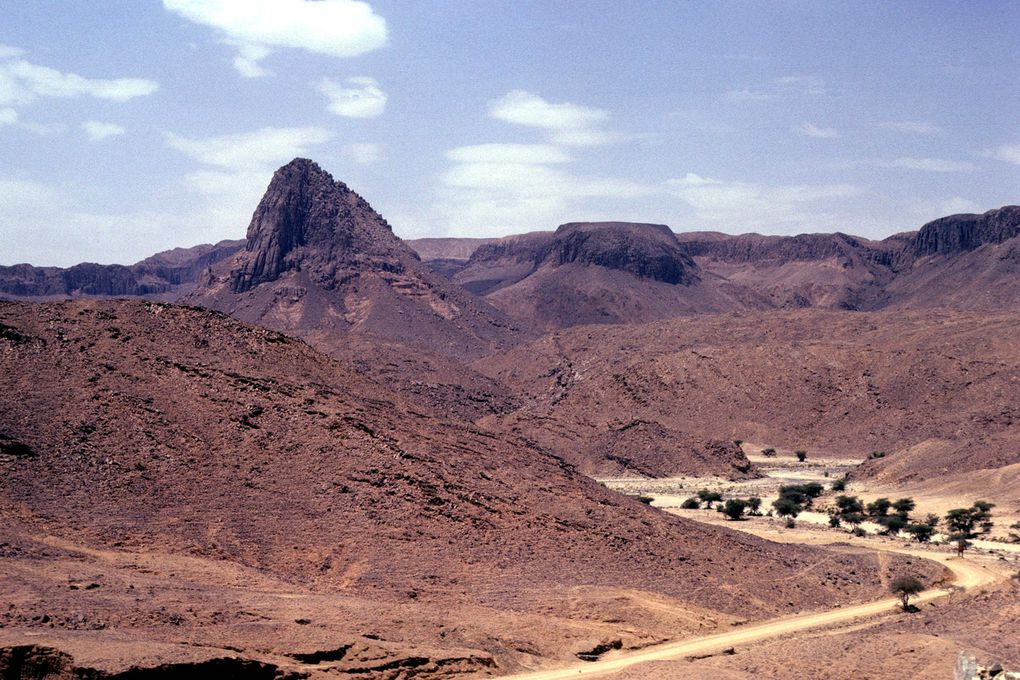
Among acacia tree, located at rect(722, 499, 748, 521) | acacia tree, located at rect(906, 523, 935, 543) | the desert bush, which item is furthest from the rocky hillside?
the desert bush

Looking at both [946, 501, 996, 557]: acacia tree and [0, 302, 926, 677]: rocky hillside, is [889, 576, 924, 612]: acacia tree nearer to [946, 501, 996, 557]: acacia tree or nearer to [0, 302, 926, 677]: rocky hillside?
[0, 302, 926, 677]: rocky hillside

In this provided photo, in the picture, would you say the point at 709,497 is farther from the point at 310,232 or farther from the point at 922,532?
the point at 310,232

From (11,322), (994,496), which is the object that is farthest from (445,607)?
(994,496)

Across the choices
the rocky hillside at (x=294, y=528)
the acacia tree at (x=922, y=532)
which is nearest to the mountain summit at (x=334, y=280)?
the acacia tree at (x=922, y=532)

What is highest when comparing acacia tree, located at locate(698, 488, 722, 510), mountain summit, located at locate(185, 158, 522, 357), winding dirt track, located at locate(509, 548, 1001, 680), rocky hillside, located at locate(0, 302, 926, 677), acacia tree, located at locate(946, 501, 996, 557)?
mountain summit, located at locate(185, 158, 522, 357)

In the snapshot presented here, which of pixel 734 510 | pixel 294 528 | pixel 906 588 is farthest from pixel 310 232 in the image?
pixel 906 588

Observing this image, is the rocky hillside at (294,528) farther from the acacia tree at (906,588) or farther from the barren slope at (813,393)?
the barren slope at (813,393)
